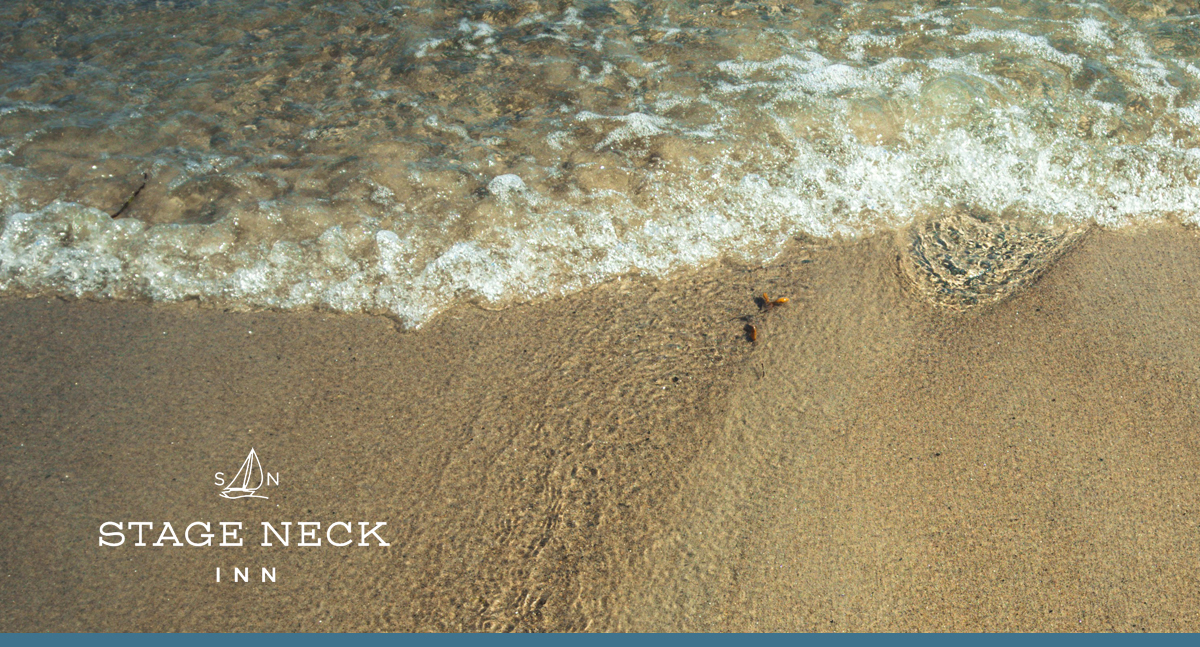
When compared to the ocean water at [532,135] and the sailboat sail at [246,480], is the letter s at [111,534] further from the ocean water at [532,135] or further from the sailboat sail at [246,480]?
the ocean water at [532,135]

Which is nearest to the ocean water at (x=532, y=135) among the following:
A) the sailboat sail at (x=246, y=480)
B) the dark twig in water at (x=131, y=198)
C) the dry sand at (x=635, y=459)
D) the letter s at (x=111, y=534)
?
the dark twig in water at (x=131, y=198)

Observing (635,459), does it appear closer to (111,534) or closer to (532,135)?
(111,534)

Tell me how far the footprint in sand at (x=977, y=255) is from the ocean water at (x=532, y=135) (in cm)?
10

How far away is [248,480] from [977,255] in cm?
236

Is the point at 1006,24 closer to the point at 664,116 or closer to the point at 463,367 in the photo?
the point at 664,116

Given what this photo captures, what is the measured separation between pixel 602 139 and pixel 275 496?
1830mm

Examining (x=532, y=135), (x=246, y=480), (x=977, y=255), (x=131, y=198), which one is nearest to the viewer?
(x=246, y=480)

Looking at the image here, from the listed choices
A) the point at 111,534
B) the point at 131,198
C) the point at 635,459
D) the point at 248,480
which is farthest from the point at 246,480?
the point at 131,198

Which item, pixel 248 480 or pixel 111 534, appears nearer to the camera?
pixel 111 534

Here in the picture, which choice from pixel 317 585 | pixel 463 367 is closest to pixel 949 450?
pixel 463 367

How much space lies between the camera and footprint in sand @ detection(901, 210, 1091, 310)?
2.47 metres

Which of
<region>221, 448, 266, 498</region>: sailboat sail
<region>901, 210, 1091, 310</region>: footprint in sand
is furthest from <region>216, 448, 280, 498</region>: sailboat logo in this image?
<region>901, 210, 1091, 310</region>: footprint in sand

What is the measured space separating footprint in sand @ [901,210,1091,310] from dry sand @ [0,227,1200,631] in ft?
0.24

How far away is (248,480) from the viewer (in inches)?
76.0
